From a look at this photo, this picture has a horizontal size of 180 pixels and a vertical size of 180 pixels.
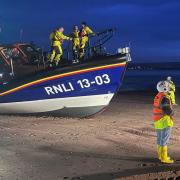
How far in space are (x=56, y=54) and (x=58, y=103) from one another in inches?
58.7

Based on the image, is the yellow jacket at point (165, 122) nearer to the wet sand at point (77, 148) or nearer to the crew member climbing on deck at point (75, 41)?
the wet sand at point (77, 148)

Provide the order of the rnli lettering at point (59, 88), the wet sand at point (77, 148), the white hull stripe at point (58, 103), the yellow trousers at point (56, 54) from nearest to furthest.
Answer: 1. the wet sand at point (77, 148)
2. the rnli lettering at point (59, 88)
3. the white hull stripe at point (58, 103)
4. the yellow trousers at point (56, 54)

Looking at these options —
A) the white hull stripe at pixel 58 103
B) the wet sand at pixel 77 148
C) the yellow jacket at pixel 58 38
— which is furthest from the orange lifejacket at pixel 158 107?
the yellow jacket at pixel 58 38

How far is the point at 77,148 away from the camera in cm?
900

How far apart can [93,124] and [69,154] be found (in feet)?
12.6

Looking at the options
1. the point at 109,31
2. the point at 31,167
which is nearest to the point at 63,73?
the point at 109,31

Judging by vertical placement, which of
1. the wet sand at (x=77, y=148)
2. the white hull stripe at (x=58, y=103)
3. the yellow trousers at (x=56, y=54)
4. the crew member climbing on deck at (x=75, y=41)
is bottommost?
the wet sand at (x=77, y=148)

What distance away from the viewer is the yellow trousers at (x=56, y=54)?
1325cm

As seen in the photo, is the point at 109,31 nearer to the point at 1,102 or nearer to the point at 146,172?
the point at 1,102

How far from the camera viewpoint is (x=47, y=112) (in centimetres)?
1323

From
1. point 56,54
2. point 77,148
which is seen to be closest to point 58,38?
point 56,54

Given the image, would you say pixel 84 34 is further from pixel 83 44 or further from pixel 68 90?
pixel 68 90

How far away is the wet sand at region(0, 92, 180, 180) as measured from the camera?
725 cm

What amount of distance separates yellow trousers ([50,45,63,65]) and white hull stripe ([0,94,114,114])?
4.04ft
